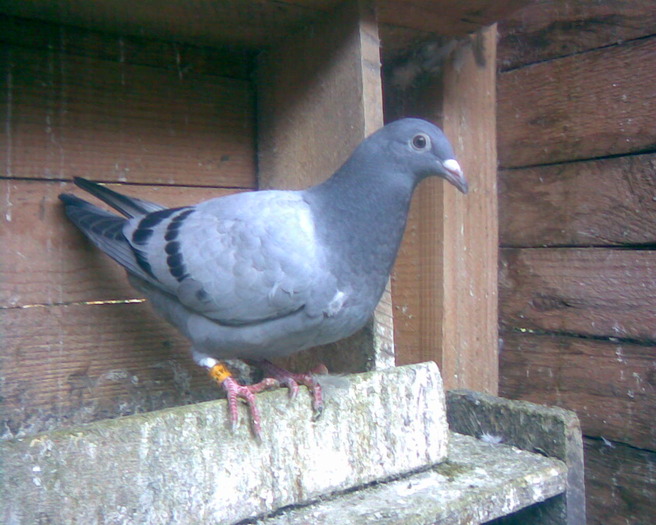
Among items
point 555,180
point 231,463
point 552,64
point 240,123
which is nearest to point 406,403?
point 231,463

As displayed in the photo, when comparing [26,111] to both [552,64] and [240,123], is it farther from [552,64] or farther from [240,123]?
[552,64]

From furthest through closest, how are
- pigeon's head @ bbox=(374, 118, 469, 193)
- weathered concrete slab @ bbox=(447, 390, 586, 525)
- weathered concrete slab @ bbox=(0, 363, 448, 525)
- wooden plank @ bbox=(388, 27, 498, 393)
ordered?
wooden plank @ bbox=(388, 27, 498, 393) → pigeon's head @ bbox=(374, 118, 469, 193) → weathered concrete slab @ bbox=(447, 390, 586, 525) → weathered concrete slab @ bbox=(0, 363, 448, 525)

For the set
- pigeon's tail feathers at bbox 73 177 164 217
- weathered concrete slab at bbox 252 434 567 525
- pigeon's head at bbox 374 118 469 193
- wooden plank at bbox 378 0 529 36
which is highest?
wooden plank at bbox 378 0 529 36

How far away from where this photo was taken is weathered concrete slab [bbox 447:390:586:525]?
127 cm

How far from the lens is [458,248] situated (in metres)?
1.68

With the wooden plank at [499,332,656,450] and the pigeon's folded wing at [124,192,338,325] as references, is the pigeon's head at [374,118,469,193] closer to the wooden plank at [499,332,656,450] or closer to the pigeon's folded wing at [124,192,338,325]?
the pigeon's folded wing at [124,192,338,325]

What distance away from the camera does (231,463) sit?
104cm

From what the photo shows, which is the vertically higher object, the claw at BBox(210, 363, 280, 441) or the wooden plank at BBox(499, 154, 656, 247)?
the wooden plank at BBox(499, 154, 656, 247)

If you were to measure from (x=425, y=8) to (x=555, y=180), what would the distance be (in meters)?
0.56

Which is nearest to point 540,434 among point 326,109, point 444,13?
point 326,109

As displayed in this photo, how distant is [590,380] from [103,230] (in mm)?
1222

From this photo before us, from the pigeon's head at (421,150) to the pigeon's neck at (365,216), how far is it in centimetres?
4

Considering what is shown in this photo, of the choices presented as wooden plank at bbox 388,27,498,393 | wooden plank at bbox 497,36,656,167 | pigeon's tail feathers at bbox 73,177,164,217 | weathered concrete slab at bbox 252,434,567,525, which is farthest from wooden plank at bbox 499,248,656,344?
Result: pigeon's tail feathers at bbox 73,177,164,217

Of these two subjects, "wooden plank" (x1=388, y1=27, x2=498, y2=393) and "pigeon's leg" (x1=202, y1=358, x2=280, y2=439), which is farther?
"wooden plank" (x1=388, y1=27, x2=498, y2=393)
